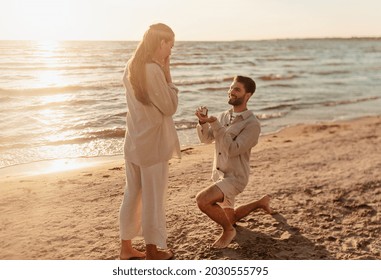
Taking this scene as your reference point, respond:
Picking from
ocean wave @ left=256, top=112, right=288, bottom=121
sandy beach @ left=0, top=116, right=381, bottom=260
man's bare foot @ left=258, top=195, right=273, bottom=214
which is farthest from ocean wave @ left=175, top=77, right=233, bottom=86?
man's bare foot @ left=258, top=195, right=273, bottom=214

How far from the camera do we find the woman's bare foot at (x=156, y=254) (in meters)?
3.98

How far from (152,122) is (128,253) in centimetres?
133

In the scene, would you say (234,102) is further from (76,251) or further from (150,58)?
(76,251)

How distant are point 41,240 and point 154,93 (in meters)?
2.20

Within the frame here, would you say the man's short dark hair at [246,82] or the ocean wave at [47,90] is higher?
the man's short dark hair at [246,82]

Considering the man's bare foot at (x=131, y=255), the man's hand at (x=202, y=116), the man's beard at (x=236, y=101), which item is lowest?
the man's bare foot at (x=131, y=255)

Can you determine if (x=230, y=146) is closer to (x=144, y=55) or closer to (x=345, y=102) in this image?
(x=144, y=55)

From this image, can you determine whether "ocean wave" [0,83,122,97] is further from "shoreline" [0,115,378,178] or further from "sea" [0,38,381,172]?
"shoreline" [0,115,378,178]

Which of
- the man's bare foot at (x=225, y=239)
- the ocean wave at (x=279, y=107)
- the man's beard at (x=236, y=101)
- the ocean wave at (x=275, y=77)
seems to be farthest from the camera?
the ocean wave at (x=275, y=77)

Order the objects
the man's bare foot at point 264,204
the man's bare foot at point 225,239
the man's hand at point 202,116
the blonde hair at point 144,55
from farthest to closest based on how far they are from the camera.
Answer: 1. the man's bare foot at point 264,204
2. the man's bare foot at point 225,239
3. the man's hand at point 202,116
4. the blonde hair at point 144,55

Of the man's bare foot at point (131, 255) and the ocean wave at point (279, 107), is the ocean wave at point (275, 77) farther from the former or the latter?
the man's bare foot at point (131, 255)

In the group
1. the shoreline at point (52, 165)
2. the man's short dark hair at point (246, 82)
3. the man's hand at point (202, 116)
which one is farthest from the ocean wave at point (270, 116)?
the man's hand at point (202, 116)

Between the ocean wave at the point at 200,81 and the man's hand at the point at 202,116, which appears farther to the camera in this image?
the ocean wave at the point at 200,81

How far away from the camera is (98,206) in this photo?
5.64 meters
